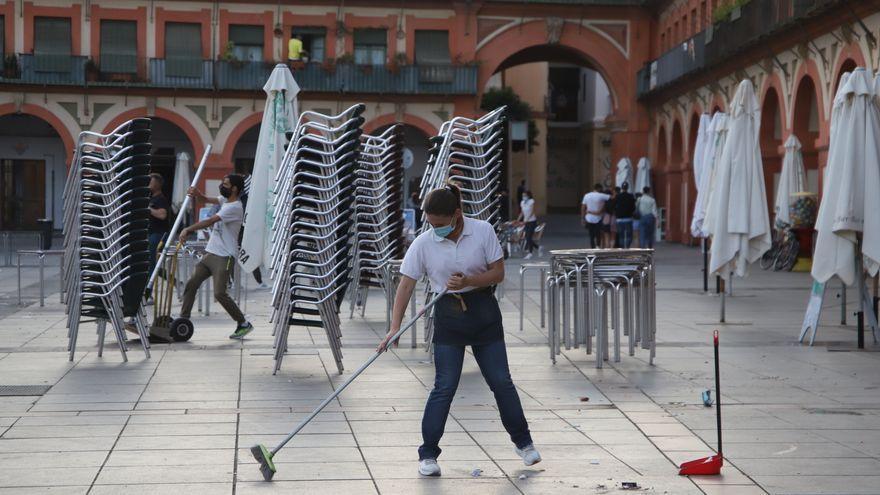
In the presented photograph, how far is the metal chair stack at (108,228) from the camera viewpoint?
1247 cm

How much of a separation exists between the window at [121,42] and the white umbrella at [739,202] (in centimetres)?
2946

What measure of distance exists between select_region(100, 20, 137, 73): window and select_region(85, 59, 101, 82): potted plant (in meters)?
0.53

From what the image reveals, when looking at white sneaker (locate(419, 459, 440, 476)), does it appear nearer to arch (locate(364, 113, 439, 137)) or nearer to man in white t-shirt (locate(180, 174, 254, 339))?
man in white t-shirt (locate(180, 174, 254, 339))

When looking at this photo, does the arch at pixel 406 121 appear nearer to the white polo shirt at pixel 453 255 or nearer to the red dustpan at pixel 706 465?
the white polo shirt at pixel 453 255

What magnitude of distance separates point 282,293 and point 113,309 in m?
1.68

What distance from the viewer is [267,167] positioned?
1667 centimetres

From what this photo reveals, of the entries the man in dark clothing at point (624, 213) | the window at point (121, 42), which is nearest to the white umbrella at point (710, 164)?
the man in dark clothing at point (624, 213)

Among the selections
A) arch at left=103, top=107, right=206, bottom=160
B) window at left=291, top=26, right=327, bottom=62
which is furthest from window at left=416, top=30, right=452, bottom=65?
arch at left=103, top=107, right=206, bottom=160

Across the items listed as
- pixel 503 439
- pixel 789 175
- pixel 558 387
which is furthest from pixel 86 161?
pixel 789 175

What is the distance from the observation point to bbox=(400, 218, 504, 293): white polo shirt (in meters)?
7.69

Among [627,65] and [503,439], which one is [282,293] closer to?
[503,439]

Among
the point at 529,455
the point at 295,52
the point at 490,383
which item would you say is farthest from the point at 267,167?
the point at 295,52

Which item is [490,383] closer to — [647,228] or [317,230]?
[317,230]

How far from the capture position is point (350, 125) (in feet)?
40.3
